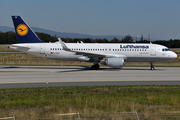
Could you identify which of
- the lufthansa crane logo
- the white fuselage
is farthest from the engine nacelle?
the lufthansa crane logo

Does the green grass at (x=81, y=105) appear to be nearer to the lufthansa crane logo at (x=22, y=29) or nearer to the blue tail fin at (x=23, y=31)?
the blue tail fin at (x=23, y=31)

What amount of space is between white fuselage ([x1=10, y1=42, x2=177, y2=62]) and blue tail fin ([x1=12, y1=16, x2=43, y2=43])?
87cm

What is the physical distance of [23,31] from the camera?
3325 centimetres

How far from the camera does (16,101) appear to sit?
1271 centimetres

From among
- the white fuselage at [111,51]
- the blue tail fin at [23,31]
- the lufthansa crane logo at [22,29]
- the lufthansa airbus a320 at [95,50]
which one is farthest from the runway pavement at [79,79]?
the lufthansa crane logo at [22,29]

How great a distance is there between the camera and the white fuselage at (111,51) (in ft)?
106

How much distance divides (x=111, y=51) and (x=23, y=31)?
14162mm

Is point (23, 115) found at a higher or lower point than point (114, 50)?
lower

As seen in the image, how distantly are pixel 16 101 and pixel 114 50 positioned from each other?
21693mm

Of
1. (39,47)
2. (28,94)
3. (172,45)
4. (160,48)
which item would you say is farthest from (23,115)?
(172,45)

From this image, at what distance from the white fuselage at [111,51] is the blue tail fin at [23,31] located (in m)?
0.87

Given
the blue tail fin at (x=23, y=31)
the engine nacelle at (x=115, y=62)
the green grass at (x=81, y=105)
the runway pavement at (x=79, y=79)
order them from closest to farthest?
1. the green grass at (x=81, y=105)
2. the runway pavement at (x=79, y=79)
3. the engine nacelle at (x=115, y=62)
4. the blue tail fin at (x=23, y=31)

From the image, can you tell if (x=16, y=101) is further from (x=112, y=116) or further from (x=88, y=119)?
(x=112, y=116)

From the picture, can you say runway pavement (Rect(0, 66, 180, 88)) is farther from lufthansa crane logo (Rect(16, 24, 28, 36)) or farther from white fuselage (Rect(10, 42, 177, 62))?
lufthansa crane logo (Rect(16, 24, 28, 36))
